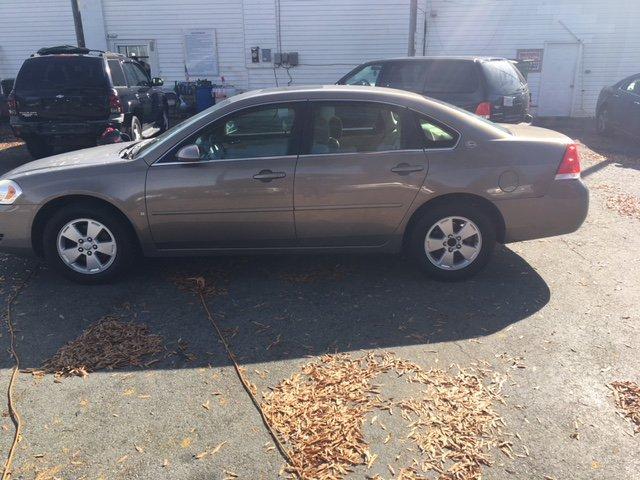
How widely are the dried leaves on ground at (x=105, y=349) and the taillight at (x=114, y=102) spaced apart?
6.07 m

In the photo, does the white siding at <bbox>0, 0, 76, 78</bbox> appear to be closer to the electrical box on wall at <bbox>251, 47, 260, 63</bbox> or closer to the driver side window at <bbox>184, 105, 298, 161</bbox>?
the electrical box on wall at <bbox>251, 47, 260, 63</bbox>

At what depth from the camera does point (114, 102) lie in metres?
9.12

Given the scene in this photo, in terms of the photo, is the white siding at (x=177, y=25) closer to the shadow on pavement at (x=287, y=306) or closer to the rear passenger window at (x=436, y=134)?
the shadow on pavement at (x=287, y=306)

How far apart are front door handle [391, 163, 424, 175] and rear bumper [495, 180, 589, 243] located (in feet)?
2.32

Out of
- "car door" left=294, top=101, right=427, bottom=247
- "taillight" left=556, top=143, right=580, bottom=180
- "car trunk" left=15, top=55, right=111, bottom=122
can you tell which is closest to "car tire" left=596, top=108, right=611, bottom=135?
"taillight" left=556, top=143, right=580, bottom=180

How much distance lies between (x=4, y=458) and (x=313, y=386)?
5.29 feet

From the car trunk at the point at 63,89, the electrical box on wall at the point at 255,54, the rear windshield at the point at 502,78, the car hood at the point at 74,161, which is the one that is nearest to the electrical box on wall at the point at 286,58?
the electrical box on wall at the point at 255,54

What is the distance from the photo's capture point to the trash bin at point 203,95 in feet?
54.7

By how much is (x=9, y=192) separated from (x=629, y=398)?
467cm

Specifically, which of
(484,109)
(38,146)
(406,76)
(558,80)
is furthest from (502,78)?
(558,80)

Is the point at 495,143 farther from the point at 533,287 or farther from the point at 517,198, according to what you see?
the point at 533,287

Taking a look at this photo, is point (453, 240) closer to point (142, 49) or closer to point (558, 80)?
point (558, 80)

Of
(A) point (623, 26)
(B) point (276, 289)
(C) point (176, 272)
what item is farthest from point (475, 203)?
(A) point (623, 26)

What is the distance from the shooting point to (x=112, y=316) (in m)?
4.11
